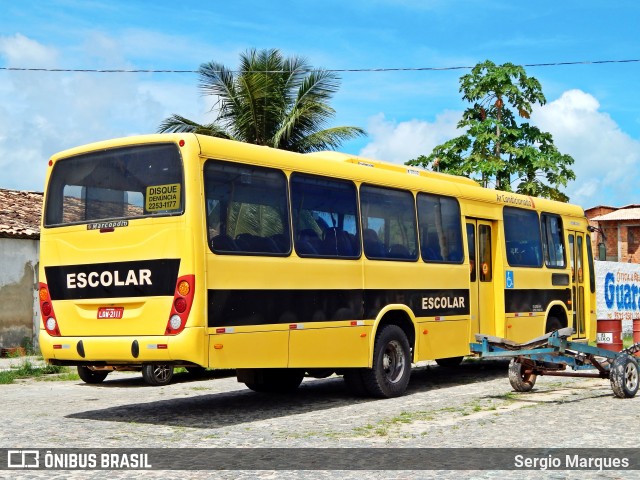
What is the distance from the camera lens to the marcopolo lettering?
10.3 metres

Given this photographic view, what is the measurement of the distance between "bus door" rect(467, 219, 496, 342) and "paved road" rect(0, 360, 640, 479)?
38.4 inches

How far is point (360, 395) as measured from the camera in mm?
12844

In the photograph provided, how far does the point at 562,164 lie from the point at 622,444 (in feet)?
88.7

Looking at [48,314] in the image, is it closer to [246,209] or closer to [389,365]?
[246,209]

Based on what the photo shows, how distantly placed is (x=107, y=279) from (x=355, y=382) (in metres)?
3.83

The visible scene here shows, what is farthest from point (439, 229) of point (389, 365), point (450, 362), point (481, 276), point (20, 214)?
point (20, 214)

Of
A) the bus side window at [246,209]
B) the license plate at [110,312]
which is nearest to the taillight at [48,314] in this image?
the license plate at [110,312]

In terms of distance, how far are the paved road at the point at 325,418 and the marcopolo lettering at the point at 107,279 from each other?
5.03 ft

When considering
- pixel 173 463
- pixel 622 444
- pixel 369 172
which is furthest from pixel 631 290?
pixel 173 463

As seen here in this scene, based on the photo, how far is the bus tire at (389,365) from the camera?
12586mm

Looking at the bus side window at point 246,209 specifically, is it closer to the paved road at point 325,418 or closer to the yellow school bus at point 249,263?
the yellow school bus at point 249,263

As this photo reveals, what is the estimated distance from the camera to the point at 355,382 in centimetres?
1268

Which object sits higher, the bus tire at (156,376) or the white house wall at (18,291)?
the white house wall at (18,291)

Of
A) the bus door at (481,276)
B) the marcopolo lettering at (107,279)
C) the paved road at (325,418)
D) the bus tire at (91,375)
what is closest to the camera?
the paved road at (325,418)
